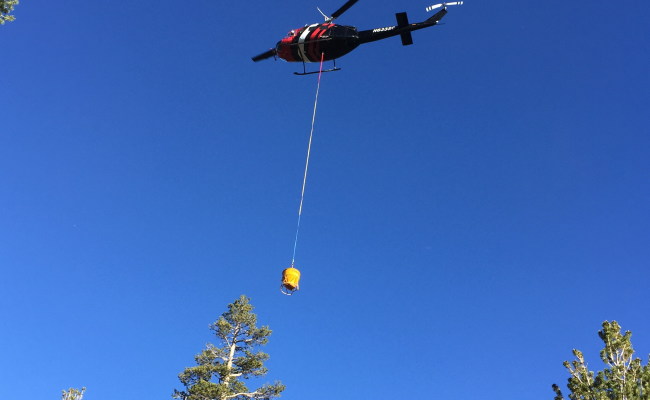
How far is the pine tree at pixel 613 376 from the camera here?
13758mm

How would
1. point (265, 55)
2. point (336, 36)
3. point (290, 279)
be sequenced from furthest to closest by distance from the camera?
point (265, 55) → point (336, 36) → point (290, 279)

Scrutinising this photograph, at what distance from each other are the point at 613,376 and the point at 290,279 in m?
9.99

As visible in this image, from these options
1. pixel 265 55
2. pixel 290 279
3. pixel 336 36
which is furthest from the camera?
pixel 265 55

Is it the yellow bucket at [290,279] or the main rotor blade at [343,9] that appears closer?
the yellow bucket at [290,279]

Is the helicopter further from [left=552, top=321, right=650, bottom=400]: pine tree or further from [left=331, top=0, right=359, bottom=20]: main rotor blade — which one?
[left=552, top=321, right=650, bottom=400]: pine tree

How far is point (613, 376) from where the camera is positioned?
559 inches

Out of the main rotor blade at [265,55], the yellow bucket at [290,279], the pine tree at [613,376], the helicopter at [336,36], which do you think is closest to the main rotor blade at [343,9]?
the helicopter at [336,36]

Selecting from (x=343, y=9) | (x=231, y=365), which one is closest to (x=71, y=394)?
(x=231, y=365)

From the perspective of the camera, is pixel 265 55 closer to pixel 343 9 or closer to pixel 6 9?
pixel 343 9

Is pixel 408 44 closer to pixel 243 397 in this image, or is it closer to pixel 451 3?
pixel 451 3

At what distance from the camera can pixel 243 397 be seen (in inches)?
854

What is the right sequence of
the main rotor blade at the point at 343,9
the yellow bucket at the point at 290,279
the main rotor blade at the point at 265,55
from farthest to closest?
the main rotor blade at the point at 265,55
the main rotor blade at the point at 343,9
the yellow bucket at the point at 290,279

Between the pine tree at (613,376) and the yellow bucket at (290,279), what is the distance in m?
9.19

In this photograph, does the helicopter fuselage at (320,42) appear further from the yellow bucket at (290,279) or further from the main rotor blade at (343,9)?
the yellow bucket at (290,279)
